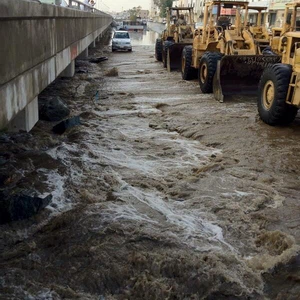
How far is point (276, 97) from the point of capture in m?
8.91

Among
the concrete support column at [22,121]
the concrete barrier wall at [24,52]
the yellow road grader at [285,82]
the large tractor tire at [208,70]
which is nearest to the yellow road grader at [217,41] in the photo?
the large tractor tire at [208,70]

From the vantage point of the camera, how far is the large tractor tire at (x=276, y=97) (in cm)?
878

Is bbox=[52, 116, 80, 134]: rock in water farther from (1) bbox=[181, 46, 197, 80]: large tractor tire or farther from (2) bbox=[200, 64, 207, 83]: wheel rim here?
(1) bbox=[181, 46, 197, 80]: large tractor tire

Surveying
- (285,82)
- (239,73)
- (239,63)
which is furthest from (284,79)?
(239,73)

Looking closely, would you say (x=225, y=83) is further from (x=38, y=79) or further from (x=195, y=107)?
(x=38, y=79)

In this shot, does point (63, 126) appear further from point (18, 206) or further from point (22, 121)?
point (18, 206)

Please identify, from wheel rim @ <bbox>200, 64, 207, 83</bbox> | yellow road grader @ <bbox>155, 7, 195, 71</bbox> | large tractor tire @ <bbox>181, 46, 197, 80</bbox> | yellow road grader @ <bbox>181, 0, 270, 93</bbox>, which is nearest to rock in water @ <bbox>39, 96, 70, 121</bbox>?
yellow road grader @ <bbox>181, 0, 270, 93</bbox>

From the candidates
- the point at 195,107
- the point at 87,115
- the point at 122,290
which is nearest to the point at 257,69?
the point at 195,107

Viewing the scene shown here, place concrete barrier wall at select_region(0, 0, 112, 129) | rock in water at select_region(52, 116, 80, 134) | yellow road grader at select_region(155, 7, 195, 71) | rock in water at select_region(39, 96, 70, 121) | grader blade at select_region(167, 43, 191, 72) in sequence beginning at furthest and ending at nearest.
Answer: yellow road grader at select_region(155, 7, 195, 71) < grader blade at select_region(167, 43, 191, 72) < rock in water at select_region(39, 96, 70, 121) < rock in water at select_region(52, 116, 80, 134) < concrete barrier wall at select_region(0, 0, 112, 129)

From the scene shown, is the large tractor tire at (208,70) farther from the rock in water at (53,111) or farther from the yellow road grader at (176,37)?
the yellow road grader at (176,37)

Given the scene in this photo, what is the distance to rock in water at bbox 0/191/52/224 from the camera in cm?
500

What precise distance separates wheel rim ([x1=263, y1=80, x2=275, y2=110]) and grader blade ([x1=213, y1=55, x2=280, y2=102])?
2.47 meters

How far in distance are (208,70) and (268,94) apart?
3.85 metres

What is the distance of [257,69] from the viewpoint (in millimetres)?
12430
